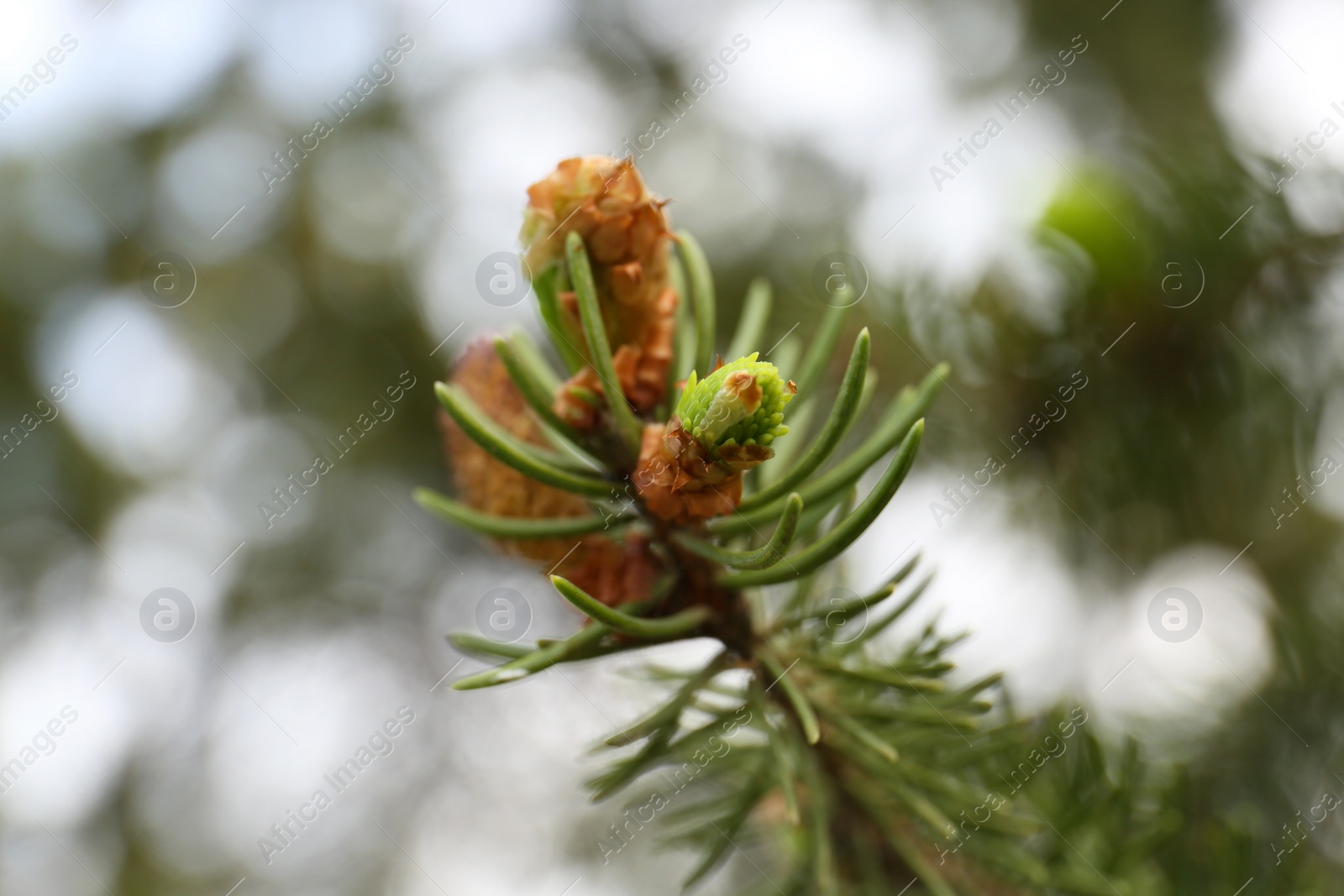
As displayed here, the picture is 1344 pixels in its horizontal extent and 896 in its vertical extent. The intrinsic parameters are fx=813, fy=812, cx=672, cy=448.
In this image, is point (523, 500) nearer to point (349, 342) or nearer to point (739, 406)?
point (739, 406)

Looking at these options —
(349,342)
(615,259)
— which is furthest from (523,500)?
(349,342)

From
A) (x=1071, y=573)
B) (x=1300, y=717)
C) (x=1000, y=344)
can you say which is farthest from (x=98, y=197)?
(x=1300, y=717)

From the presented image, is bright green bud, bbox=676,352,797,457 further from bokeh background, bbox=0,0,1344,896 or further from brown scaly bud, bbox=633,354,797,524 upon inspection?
bokeh background, bbox=0,0,1344,896

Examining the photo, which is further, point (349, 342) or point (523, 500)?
point (349, 342)

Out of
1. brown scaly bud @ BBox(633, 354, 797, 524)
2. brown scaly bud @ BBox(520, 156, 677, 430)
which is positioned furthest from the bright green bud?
brown scaly bud @ BBox(520, 156, 677, 430)

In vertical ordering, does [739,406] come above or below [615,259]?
below

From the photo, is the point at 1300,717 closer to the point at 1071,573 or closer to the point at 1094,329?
the point at 1071,573

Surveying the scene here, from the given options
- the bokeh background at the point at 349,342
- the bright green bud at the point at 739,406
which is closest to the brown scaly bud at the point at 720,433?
the bright green bud at the point at 739,406

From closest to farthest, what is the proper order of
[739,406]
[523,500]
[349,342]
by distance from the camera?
[739,406], [523,500], [349,342]
